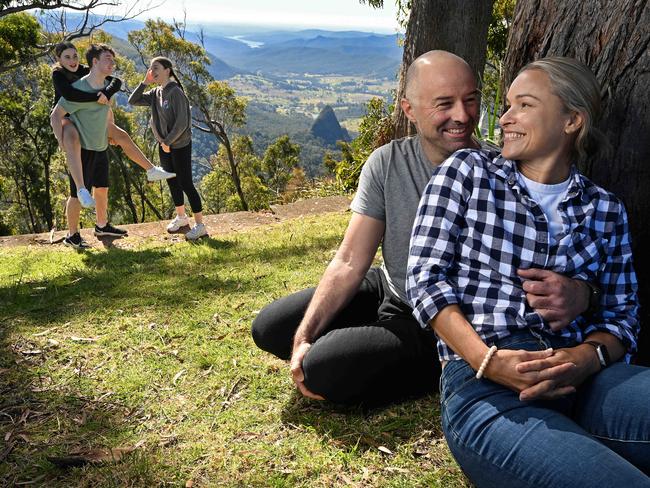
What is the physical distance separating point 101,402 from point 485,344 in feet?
5.84

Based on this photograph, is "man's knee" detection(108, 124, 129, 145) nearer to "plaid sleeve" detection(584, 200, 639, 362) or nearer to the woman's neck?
the woman's neck

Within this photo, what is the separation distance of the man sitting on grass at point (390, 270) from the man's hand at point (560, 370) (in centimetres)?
65

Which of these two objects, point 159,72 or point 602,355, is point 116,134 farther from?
point 602,355

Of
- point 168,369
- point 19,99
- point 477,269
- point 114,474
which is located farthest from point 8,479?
point 19,99

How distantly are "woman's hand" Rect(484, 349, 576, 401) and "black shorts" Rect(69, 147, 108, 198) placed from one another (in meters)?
5.41

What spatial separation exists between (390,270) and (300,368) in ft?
1.94

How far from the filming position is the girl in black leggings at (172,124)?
6191mm

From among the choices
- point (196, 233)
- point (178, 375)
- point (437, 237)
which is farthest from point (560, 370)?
point (196, 233)

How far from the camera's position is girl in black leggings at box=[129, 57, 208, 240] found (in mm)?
6191

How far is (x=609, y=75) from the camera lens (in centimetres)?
240

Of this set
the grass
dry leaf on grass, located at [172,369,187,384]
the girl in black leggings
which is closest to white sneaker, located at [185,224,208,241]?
the girl in black leggings

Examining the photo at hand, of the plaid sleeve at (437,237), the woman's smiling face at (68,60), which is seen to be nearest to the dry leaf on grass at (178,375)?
the plaid sleeve at (437,237)

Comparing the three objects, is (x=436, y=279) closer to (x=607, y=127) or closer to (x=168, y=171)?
(x=607, y=127)

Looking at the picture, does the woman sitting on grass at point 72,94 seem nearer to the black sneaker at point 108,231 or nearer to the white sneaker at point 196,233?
A: the black sneaker at point 108,231
